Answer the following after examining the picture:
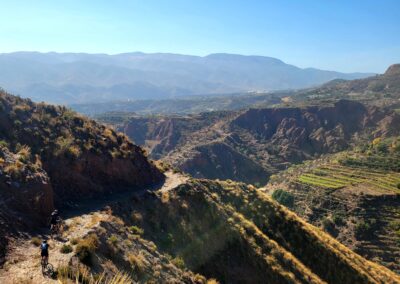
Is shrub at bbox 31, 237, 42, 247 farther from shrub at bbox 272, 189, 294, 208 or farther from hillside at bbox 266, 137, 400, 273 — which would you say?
shrub at bbox 272, 189, 294, 208

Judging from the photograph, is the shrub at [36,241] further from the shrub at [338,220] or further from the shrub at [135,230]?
the shrub at [338,220]

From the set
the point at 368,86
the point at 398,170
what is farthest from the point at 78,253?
the point at 368,86

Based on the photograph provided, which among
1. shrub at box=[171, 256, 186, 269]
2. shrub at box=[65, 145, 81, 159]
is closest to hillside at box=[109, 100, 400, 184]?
shrub at box=[65, 145, 81, 159]

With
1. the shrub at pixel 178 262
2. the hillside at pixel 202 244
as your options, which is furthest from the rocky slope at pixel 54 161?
the shrub at pixel 178 262

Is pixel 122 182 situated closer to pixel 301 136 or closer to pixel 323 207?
pixel 323 207

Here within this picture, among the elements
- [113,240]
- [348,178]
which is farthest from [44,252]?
[348,178]

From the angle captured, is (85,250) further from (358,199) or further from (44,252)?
(358,199)
